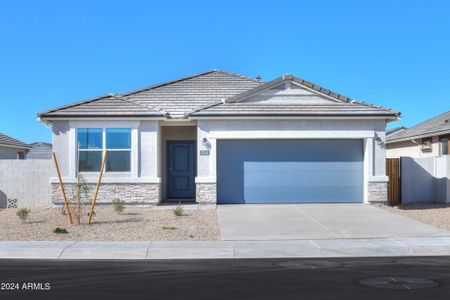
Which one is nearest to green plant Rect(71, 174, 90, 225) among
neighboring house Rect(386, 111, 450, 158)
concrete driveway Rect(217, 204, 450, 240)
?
concrete driveway Rect(217, 204, 450, 240)

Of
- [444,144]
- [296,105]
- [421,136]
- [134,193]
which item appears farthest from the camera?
[421,136]

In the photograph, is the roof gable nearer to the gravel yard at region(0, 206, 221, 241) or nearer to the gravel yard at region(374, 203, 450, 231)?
the gravel yard at region(374, 203, 450, 231)

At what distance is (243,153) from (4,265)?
10.4 m

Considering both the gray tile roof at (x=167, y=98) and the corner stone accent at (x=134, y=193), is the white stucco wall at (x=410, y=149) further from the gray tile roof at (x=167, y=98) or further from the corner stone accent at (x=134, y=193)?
the corner stone accent at (x=134, y=193)

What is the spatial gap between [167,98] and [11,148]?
1263 cm

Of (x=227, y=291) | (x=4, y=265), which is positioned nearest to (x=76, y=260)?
(x=4, y=265)

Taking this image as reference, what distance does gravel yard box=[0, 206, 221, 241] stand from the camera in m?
12.6

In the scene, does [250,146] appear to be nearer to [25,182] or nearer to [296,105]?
[296,105]

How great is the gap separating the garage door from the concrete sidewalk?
6687mm

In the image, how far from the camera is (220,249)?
11133 millimetres

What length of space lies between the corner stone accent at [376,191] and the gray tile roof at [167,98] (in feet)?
23.5

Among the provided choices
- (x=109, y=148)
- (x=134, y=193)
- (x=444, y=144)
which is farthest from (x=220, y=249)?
(x=444, y=144)

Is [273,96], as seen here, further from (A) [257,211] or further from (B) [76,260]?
(B) [76,260]

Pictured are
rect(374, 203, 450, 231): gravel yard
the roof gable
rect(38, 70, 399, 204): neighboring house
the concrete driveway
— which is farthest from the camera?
the roof gable
